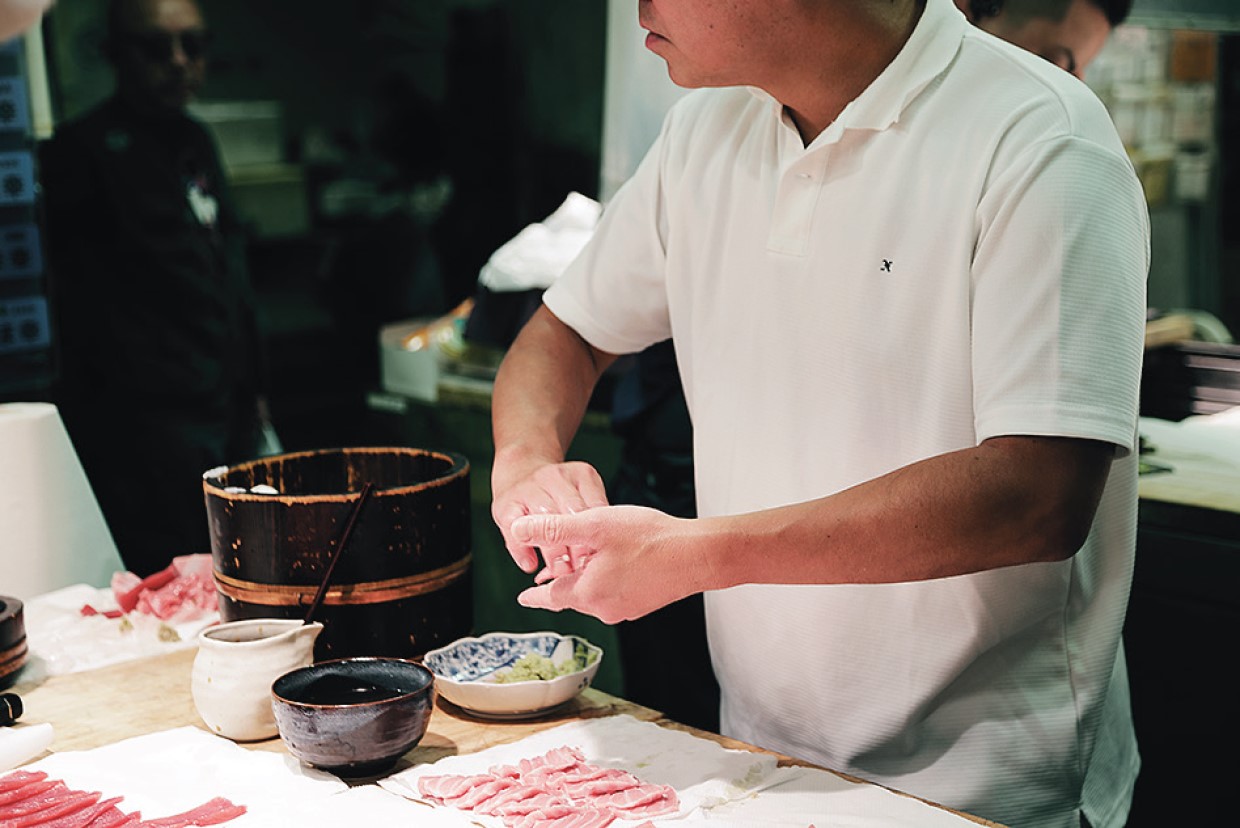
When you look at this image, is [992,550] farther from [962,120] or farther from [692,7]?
[692,7]

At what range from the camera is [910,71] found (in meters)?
1.75

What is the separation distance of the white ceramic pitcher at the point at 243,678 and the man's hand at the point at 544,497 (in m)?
0.31

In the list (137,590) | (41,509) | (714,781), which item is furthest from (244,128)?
(714,781)

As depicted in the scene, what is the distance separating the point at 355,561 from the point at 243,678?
237mm

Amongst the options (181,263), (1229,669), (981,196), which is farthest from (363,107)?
(981,196)

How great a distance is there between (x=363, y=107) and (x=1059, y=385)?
258 inches

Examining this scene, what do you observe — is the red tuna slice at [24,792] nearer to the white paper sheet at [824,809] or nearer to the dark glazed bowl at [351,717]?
the dark glazed bowl at [351,717]

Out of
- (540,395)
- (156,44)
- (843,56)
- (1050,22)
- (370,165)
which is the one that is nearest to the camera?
(843,56)

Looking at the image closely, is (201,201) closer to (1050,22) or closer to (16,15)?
(1050,22)

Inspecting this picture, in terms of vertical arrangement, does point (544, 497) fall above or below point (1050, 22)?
below

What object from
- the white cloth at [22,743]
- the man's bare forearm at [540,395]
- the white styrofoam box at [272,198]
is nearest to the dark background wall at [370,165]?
the white styrofoam box at [272,198]

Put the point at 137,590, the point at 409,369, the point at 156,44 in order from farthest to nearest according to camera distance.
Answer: the point at 409,369
the point at 156,44
the point at 137,590

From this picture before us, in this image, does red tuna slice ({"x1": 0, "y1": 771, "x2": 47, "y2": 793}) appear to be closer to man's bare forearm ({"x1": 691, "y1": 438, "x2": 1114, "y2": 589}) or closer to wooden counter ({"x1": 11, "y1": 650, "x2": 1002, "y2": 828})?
wooden counter ({"x1": 11, "y1": 650, "x2": 1002, "y2": 828})

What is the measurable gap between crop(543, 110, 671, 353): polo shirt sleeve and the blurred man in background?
9.13 feet
